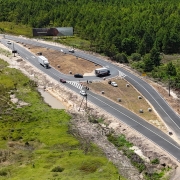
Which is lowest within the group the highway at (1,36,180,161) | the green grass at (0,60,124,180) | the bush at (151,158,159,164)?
the bush at (151,158,159,164)

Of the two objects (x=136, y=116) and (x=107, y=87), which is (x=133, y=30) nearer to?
(x=107, y=87)

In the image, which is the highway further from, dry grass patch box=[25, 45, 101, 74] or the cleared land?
dry grass patch box=[25, 45, 101, 74]

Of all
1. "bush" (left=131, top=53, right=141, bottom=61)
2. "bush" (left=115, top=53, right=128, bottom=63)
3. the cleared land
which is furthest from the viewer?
"bush" (left=131, top=53, right=141, bottom=61)

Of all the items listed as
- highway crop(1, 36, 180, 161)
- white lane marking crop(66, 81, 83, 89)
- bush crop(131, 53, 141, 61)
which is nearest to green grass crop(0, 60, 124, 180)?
highway crop(1, 36, 180, 161)

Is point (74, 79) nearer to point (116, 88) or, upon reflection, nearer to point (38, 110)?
point (116, 88)

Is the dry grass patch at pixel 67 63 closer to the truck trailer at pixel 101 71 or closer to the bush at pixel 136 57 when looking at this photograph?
the truck trailer at pixel 101 71

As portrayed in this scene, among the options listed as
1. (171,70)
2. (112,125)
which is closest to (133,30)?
(171,70)
